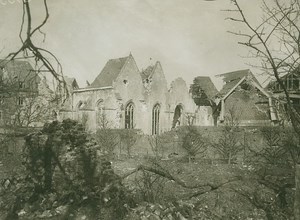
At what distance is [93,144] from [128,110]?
2831 centimetres

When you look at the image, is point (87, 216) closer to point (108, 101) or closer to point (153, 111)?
point (108, 101)

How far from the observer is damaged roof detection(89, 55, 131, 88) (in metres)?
39.7

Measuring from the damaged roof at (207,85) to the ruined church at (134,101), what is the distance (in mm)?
5435

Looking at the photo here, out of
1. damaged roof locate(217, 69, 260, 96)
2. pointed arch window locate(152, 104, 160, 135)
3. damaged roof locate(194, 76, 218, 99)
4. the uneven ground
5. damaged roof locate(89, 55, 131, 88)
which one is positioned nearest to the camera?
the uneven ground

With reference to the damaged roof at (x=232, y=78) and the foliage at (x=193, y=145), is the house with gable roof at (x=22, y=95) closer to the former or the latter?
the foliage at (x=193, y=145)

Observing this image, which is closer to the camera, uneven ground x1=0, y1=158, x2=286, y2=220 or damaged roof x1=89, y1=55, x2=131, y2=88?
uneven ground x1=0, y1=158, x2=286, y2=220

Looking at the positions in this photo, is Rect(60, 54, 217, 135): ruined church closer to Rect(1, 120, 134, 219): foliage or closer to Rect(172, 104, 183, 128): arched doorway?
Rect(172, 104, 183, 128): arched doorway

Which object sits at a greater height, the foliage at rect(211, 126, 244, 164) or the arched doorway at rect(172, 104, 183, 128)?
the arched doorway at rect(172, 104, 183, 128)

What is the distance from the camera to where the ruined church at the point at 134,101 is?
3838 centimetres

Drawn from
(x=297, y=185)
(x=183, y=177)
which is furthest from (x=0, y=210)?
(x=183, y=177)

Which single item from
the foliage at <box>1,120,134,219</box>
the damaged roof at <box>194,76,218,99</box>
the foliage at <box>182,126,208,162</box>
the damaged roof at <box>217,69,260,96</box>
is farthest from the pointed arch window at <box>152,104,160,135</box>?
the foliage at <box>1,120,134,219</box>

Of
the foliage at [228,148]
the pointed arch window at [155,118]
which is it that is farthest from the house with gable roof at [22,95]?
the pointed arch window at [155,118]

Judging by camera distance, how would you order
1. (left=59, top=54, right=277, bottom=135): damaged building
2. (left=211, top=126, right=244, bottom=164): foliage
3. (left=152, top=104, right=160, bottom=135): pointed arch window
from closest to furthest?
(left=211, top=126, right=244, bottom=164): foliage, (left=59, top=54, right=277, bottom=135): damaged building, (left=152, top=104, right=160, bottom=135): pointed arch window

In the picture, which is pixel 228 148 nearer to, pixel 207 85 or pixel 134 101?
pixel 134 101
